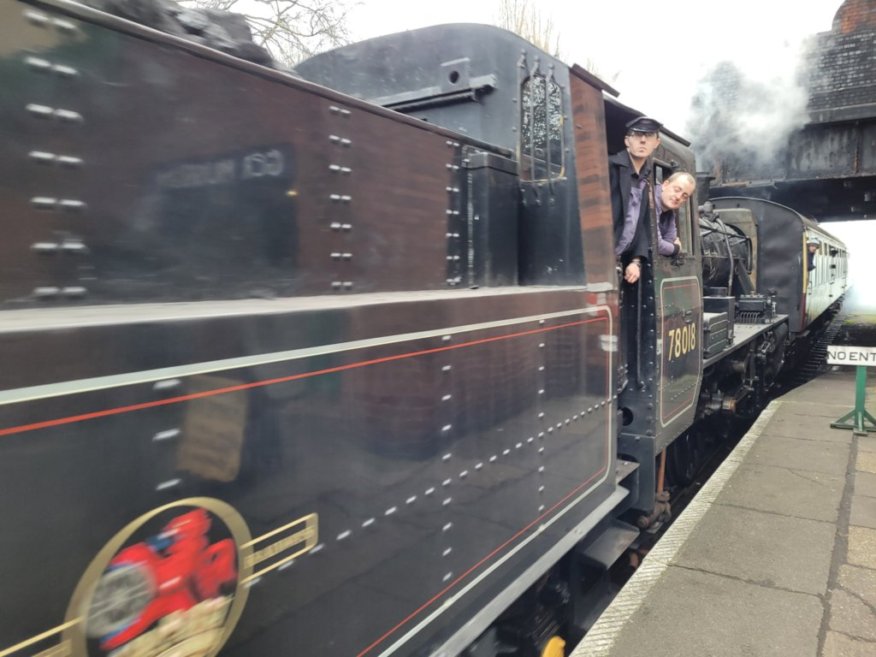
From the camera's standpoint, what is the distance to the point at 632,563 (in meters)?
3.86

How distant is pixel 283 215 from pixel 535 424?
1.24 meters

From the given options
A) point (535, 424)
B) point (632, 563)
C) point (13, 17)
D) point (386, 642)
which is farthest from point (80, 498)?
point (632, 563)

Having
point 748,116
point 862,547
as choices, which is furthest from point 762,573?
point 748,116

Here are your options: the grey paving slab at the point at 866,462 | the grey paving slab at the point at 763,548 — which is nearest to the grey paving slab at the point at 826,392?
the grey paving slab at the point at 866,462

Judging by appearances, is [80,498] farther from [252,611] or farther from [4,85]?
[4,85]

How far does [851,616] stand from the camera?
8.96 ft

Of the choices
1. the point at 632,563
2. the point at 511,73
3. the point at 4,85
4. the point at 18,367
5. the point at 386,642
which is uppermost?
the point at 511,73

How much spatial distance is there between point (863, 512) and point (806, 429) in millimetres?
2384

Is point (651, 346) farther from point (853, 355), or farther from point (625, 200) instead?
point (853, 355)

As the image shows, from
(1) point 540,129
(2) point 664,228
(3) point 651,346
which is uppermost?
(1) point 540,129

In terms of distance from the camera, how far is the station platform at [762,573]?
2.55 meters

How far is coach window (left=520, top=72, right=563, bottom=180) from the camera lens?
8.23 ft

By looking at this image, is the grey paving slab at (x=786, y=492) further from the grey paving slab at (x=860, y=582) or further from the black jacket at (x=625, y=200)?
the black jacket at (x=625, y=200)

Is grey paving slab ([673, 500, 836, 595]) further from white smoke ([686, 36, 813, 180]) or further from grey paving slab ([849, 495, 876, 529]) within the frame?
white smoke ([686, 36, 813, 180])
